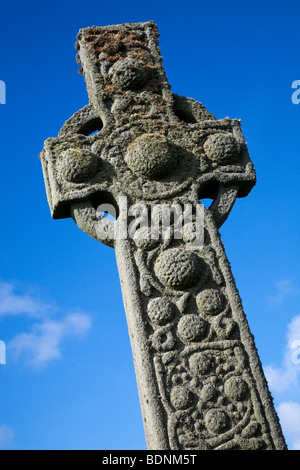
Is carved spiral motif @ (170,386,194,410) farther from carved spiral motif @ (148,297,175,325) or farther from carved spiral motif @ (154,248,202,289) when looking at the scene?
carved spiral motif @ (154,248,202,289)

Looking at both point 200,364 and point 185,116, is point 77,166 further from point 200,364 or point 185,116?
point 200,364

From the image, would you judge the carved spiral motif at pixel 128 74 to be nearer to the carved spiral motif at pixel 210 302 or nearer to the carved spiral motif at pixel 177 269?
the carved spiral motif at pixel 177 269

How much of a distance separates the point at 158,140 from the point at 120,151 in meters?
0.31

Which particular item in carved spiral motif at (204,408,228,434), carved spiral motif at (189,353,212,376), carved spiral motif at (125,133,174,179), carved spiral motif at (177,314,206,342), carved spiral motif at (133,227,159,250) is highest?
carved spiral motif at (125,133,174,179)

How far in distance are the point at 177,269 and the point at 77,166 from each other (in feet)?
3.64

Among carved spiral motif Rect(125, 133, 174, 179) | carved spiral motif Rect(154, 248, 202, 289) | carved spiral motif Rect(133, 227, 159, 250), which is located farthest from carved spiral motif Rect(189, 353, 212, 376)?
carved spiral motif Rect(125, 133, 174, 179)

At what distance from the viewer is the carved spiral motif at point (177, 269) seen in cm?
434

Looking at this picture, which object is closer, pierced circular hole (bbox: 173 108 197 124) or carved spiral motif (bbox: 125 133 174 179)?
carved spiral motif (bbox: 125 133 174 179)

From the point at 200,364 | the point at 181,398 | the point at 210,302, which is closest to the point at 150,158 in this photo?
the point at 210,302

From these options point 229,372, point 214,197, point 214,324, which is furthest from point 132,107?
point 229,372

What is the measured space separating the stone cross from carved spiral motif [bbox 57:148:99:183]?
1 centimetres

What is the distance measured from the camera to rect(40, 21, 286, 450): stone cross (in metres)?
4.02

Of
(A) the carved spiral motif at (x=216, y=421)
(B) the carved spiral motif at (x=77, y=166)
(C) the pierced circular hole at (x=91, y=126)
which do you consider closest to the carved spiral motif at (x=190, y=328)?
(A) the carved spiral motif at (x=216, y=421)

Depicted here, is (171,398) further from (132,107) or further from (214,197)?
(132,107)
